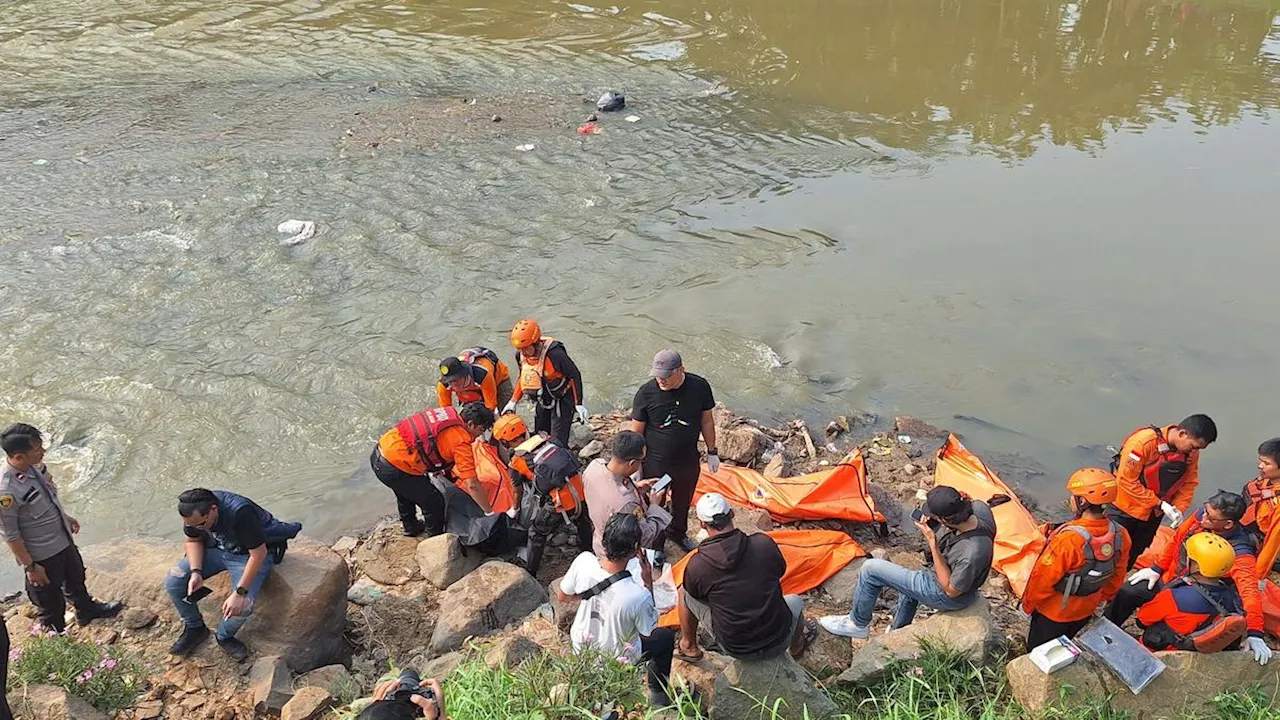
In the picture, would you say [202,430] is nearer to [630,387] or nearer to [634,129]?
[630,387]

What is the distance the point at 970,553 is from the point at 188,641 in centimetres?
447

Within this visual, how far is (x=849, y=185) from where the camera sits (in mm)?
13016

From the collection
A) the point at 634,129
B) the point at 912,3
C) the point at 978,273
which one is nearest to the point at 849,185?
the point at 978,273

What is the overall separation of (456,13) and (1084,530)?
68.9 feet

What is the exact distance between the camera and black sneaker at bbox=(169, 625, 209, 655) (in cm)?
508

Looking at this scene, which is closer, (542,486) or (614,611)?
(614,611)

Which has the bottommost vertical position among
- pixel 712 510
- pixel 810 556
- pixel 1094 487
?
pixel 810 556

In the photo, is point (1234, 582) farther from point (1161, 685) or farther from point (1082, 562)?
point (1082, 562)

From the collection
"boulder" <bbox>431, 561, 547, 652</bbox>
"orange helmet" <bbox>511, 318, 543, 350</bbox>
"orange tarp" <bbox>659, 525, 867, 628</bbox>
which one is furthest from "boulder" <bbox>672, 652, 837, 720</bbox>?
"orange helmet" <bbox>511, 318, 543, 350</bbox>

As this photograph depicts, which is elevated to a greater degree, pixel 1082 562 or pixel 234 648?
pixel 1082 562

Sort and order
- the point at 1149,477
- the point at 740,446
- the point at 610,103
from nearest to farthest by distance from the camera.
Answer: the point at 1149,477
the point at 740,446
the point at 610,103

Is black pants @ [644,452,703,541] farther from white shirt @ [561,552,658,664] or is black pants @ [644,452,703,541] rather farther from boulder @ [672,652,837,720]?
boulder @ [672,652,837,720]

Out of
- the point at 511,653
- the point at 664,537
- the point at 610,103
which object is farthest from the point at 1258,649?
the point at 610,103

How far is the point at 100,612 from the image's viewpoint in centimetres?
539
